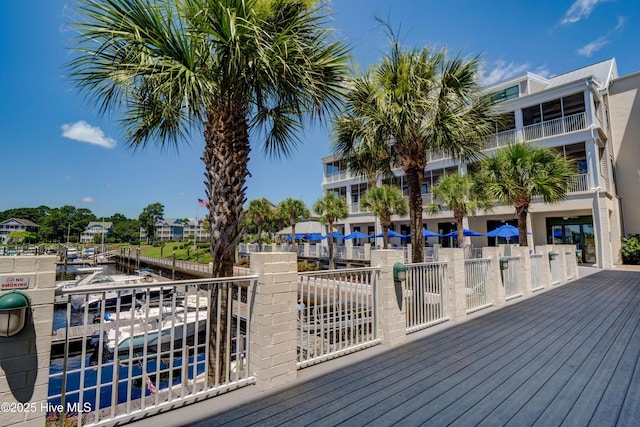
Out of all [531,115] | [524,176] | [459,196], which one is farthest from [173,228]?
[524,176]

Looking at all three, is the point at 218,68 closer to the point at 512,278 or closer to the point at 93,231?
the point at 512,278

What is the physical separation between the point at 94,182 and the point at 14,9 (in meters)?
50.1

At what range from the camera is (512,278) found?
8.38 m

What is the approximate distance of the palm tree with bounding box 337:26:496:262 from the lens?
22.8 ft

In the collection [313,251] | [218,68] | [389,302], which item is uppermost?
[218,68]

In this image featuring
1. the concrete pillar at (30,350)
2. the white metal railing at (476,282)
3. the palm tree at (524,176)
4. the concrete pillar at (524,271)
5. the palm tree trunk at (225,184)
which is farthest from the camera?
the palm tree at (524,176)

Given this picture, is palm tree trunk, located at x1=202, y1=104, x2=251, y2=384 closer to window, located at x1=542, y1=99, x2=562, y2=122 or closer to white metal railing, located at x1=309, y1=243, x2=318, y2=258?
white metal railing, located at x1=309, y1=243, x2=318, y2=258

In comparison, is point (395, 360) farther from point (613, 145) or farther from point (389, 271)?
point (613, 145)

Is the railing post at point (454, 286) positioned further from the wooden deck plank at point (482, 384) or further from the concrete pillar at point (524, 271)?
the concrete pillar at point (524, 271)

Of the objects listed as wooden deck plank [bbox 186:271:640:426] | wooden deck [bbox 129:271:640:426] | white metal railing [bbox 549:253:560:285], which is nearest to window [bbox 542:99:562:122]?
white metal railing [bbox 549:253:560:285]

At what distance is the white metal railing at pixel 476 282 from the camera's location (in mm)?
6660

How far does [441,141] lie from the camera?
23.9 ft

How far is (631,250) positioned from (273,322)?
74.2ft

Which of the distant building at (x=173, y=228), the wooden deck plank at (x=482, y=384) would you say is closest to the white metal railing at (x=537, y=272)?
the wooden deck plank at (x=482, y=384)
